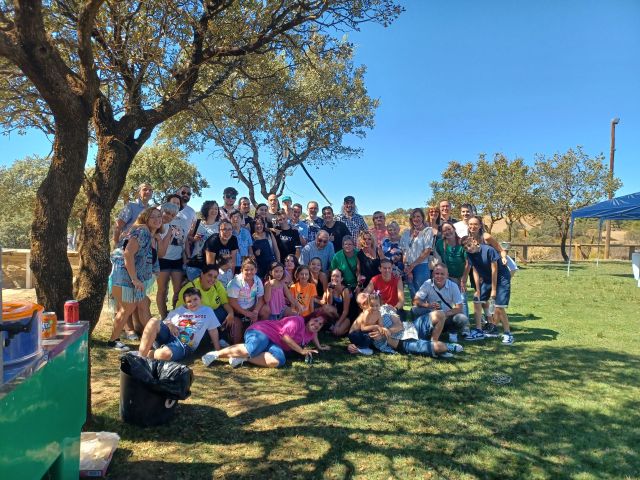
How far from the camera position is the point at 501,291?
660cm

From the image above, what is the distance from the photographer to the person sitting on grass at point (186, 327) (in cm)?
492

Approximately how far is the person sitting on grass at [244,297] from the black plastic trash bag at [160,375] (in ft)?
7.23

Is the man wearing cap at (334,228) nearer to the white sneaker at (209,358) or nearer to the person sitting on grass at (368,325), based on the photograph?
the person sitting on grass at (368,325)

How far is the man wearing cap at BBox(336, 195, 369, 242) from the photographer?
7.44 m

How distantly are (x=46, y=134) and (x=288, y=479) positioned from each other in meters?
6.28

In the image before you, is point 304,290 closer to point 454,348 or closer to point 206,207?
point 206,207

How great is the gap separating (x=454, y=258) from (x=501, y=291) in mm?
870

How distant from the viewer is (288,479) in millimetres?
2941

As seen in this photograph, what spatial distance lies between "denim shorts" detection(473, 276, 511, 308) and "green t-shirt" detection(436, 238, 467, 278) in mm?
Answer: 439

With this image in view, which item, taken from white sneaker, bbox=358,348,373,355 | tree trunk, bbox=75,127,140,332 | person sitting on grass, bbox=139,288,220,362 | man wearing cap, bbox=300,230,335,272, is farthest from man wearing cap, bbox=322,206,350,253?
tree trunk, bbox=75,127,140,332

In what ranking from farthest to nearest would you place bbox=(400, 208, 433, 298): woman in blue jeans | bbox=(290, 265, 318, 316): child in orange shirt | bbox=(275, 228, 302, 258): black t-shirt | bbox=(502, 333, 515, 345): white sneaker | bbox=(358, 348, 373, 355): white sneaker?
bbox=(275, 228, 302, 258): black t-shirt
bbox=(400, 208, 433, 298): woman in blue jeans
bbox=(502, 333, 515, 345): white sneaker
bbox=(290, 265, 318, 316): child in orange shirt
bbox=(358, 348, 373, 355): white sneaker

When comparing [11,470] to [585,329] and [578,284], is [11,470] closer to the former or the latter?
[585,329]

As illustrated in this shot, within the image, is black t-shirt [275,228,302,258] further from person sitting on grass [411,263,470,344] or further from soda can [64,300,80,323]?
soda can [64,300,80,323]

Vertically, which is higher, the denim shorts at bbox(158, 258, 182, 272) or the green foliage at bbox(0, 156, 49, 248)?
the green foliage at bbox(0, 156, 49, 248)
